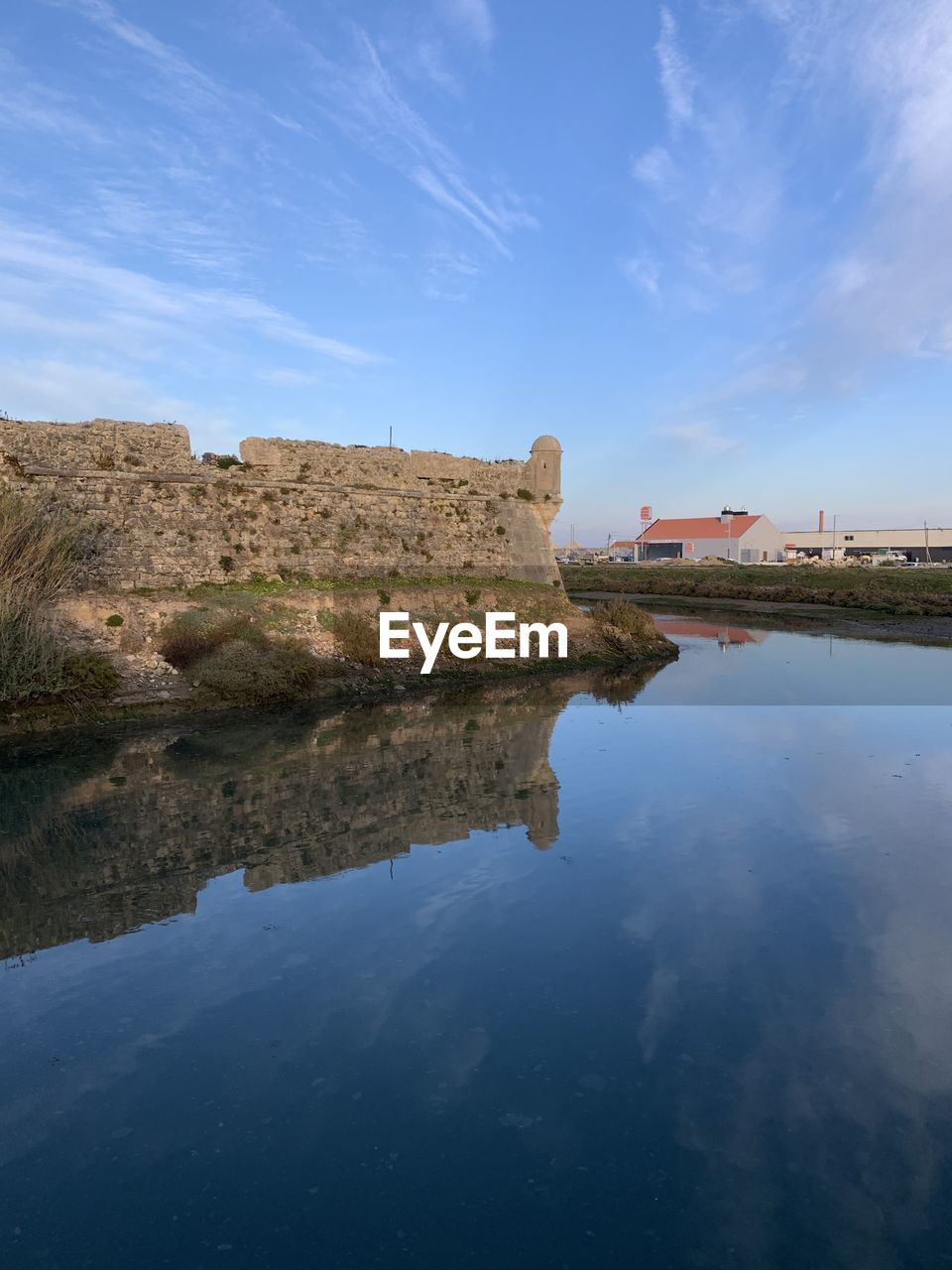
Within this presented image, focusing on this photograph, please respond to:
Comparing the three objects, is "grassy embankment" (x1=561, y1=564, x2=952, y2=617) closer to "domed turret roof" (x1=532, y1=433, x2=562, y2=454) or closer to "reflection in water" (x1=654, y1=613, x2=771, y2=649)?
"reflection in water" (x1=654, y1=613, x2=771, y2=649)

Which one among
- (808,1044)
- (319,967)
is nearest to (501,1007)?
(319,967)

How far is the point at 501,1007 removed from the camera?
18.8 ft

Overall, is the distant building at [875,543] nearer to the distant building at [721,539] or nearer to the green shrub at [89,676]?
the distant building at [721,539]

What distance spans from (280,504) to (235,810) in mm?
12638

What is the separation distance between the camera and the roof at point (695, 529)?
8188 cm

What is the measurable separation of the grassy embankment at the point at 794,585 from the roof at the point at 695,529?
1609 centimetres

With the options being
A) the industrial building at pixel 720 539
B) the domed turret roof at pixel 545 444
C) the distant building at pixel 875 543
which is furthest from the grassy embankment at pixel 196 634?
the distant building at pixel 875 543

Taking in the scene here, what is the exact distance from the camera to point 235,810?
1009 cm

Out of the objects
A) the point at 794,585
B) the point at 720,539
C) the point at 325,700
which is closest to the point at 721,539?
the point at 720,539

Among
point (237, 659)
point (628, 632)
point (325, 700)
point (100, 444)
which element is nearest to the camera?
point (237, 659)

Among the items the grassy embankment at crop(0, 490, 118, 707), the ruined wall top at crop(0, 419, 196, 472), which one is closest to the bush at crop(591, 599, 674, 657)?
the ruined wall top at crop(0, 419, 196, 472)

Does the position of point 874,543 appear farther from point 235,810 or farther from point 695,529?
point 235,810

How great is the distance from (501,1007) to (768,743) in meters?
9.75

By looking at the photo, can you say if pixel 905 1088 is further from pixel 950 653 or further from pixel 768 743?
pixel 950 653
